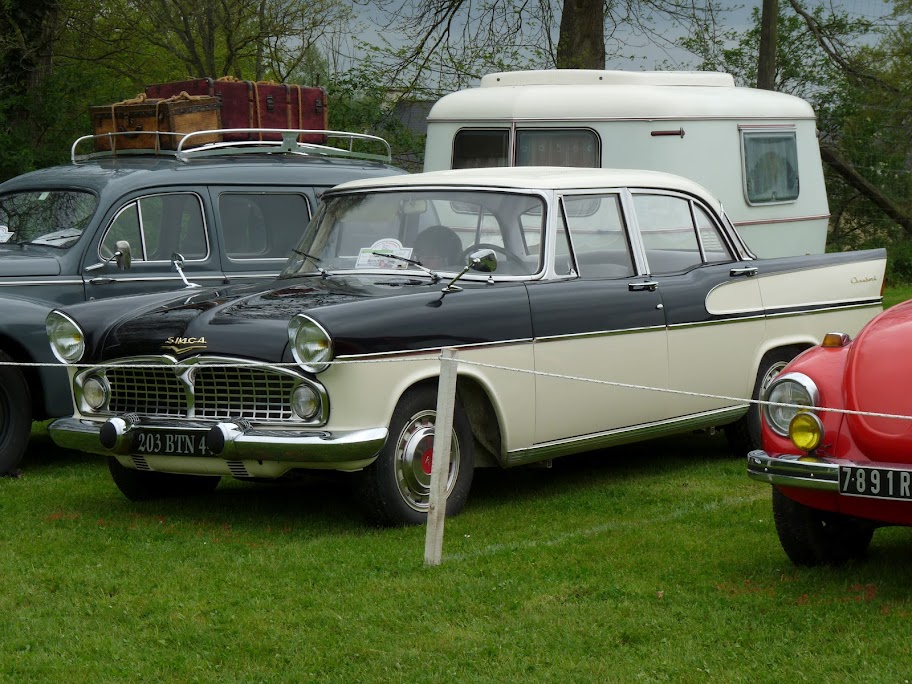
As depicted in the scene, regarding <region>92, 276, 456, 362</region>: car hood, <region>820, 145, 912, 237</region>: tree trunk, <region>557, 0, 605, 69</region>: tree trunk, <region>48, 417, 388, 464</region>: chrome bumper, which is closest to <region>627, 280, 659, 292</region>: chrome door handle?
<region>92, 276, 456, 362</region>: car hood

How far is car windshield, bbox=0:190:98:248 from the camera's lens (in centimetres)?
924

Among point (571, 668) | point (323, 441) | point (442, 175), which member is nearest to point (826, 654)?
point (571, 668)

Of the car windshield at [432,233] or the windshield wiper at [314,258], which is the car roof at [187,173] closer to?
the windshield wiper at [314,258]

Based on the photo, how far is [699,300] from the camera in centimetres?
805

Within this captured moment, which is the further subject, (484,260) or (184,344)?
(484,260)

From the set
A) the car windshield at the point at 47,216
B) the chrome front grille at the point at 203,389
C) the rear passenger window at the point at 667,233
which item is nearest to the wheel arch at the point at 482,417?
the chrome front grille at the point at 203,389

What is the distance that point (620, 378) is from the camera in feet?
24.7

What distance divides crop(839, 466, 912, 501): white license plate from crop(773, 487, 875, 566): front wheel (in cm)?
62

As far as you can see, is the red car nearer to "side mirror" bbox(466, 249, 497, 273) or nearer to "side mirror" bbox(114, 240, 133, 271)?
"side mirror" bbox(466, 249, 497, 273)

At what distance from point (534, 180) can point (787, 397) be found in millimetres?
2547

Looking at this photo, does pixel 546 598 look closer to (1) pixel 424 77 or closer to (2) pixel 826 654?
(2) pixel 826 654

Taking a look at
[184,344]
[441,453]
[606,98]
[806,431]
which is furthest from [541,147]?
[806,431]

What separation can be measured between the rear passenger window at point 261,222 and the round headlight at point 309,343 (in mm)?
3485

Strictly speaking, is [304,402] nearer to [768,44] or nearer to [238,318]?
[238,318]
